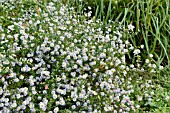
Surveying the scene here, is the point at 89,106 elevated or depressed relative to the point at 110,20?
depressed

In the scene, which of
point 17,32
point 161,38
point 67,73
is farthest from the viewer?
point 161,38

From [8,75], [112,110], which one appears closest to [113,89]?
[112,110]

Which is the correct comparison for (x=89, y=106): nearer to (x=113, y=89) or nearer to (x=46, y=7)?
(x=113, y=89)

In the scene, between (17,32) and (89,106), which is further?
(17,32)

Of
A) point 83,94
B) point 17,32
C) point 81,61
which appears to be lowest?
point 83,94

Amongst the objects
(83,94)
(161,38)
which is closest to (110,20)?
(161,38)

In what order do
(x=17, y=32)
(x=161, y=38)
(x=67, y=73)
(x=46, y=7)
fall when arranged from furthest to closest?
(x=161, y=38) < (x=46, y=7) < (x=17, y=32) < (x=67, y=73)
